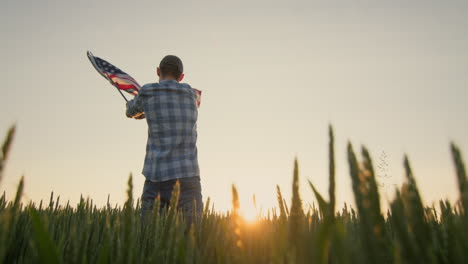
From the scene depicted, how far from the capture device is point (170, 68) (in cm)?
358

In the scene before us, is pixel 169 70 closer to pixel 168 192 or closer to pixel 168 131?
pixel 168 131

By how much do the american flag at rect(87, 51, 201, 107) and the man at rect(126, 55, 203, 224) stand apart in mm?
2024

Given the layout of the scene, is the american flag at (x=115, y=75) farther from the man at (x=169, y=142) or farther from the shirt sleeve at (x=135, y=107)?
the man at (x=169, y=142)

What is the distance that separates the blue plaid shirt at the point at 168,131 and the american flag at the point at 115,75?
2.09m

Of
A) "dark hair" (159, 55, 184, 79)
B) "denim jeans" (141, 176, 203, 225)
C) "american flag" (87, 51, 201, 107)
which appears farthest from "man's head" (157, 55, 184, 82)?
"american flag" (87, 51, 201, 107)

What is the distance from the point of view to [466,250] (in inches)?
17.3

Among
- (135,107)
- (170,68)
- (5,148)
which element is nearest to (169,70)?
(170,68)

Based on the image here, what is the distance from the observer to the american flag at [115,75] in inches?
209

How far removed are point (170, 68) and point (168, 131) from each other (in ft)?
2.47

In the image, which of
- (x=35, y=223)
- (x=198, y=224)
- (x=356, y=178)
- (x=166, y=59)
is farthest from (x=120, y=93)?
(x=356, y=178)

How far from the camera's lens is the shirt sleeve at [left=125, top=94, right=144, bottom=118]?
3.46 m

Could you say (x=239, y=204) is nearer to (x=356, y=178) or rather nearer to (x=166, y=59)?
(x=356, y=178)

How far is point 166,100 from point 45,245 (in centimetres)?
283

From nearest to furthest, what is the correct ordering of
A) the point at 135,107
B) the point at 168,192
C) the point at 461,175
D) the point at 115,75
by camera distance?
the point at 461,175
the point at 168,192
the point at 135,107
the point at 115,75
